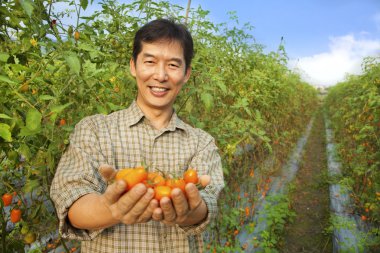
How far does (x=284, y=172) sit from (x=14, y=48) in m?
4.84

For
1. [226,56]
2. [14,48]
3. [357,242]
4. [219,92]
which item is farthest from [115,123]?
[357,242]

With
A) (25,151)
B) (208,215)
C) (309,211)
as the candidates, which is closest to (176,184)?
(208,215)

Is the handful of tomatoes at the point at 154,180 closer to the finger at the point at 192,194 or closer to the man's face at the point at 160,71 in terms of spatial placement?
the finger at the point at 192,194

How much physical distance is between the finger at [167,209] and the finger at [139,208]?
0.11ft

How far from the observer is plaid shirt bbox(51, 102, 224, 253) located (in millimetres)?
1186

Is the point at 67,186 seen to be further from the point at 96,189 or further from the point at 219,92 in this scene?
the point at 219,92

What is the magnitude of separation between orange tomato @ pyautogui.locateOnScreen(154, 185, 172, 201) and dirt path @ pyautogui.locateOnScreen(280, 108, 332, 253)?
2.97 meters

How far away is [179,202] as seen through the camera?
921 millimetres

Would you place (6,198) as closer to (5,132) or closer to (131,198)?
(5,132)

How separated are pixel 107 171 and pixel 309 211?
412 centimetres

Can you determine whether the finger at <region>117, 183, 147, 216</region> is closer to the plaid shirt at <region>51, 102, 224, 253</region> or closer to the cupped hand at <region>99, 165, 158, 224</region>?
the cupped hand at <region>99, 165, 158, 224</region>

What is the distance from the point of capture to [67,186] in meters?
1.17

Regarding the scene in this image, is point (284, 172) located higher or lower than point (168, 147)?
lower

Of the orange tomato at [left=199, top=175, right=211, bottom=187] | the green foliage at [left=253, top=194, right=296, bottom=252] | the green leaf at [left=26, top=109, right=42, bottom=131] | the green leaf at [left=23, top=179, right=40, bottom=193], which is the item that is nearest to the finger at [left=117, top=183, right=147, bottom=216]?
the orange tomato at [left=199, top=175, right=211, bottom=187]
